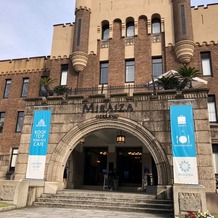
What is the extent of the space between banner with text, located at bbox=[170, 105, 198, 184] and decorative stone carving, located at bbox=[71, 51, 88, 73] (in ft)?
28.3

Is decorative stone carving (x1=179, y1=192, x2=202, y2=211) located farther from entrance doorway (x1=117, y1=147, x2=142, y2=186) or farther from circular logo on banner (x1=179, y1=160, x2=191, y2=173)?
entrance doorway (x1=117, y1=147, x2=142, y2=186)

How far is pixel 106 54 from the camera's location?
18.4m

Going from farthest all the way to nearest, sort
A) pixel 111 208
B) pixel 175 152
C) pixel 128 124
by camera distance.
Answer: pixel 128 124
pixel 175 152
pixel 111 208

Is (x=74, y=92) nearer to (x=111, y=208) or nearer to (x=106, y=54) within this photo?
(x=106, y=54)

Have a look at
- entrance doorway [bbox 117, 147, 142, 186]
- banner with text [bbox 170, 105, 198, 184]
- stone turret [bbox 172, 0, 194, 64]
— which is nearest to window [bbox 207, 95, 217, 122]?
stone turret [bbox 172, 0, 194, 64]

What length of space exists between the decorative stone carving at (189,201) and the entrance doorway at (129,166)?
8467 millimetres

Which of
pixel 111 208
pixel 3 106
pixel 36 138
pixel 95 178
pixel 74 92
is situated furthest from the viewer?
pixel 3 106

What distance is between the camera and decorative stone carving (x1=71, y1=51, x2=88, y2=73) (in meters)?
17.8

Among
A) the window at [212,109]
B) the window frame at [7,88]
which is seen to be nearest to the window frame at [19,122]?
the window frame at [7,88]

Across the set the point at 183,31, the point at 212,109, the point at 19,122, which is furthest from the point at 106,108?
the point at 19,122

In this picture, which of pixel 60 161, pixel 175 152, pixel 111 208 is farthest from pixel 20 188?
pixel 175 152

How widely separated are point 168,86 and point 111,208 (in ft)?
23.2

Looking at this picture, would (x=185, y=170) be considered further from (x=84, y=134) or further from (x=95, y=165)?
(x=95, y=165)

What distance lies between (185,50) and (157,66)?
225 centimetres
